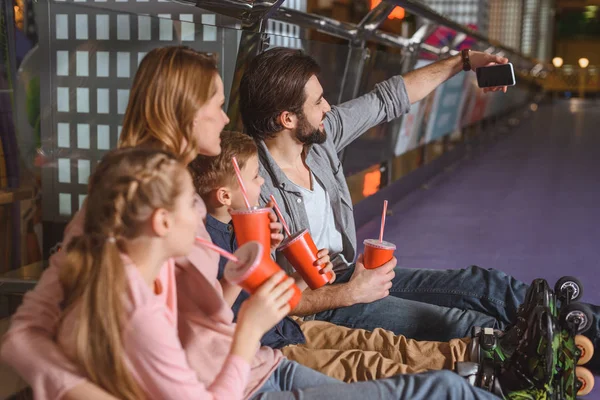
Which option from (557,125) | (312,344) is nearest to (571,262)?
(312,344)

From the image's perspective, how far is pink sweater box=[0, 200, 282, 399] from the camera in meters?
1.19

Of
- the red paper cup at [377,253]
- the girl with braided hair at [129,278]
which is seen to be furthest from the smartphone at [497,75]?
the girl with braided hair at [129,278]

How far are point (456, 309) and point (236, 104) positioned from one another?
99 cm

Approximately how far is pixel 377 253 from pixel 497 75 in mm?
1065

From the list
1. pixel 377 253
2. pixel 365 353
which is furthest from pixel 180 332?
pixel 377 253

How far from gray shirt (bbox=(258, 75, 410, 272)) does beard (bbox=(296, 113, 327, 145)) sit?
4.0 inches

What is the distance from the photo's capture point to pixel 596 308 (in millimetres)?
2244

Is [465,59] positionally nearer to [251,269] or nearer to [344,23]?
[344,23]

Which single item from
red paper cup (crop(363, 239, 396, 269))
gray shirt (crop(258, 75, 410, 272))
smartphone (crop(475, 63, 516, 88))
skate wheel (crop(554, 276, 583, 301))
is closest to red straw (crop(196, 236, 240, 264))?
red paper cup (crop(363, 239, 396, 269))

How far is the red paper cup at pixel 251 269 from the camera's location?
1290 mm

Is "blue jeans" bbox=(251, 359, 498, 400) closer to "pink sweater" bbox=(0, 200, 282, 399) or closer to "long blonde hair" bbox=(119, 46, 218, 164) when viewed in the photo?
"pink sweater" bbox=(0, 200, 282, 399)

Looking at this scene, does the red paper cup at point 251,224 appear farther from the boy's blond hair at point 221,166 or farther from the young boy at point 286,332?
the boy's blond hair at point 221,166

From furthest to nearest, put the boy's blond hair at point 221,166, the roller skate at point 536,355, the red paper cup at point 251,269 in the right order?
the boy's blond hair at point 221,166 < the roller skate at point 536,355 < the red paper cup at point 251,269

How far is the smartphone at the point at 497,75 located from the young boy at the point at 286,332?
114 centimetres
